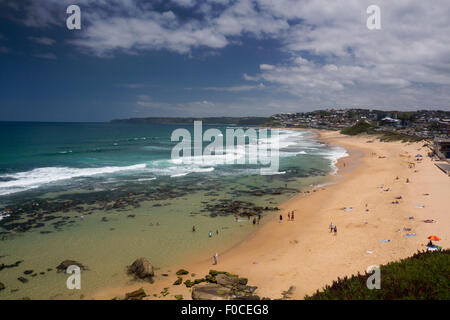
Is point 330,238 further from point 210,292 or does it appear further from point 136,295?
point 136,295

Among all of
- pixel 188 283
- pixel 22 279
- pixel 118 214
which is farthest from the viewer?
pixel 118 214

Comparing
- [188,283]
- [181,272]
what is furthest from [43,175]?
[188,283]

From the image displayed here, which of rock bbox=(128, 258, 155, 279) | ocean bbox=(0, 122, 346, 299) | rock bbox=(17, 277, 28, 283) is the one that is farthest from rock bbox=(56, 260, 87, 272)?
rock bbox=(128, 258, 155, 279)

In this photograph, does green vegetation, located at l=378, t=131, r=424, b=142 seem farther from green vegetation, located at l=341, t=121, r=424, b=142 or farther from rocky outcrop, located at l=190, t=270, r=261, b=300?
rocky outcrop, located at l=190, t=270, r=261, b=300

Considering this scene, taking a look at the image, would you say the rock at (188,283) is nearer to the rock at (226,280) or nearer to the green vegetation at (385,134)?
the rock at (226,280)
